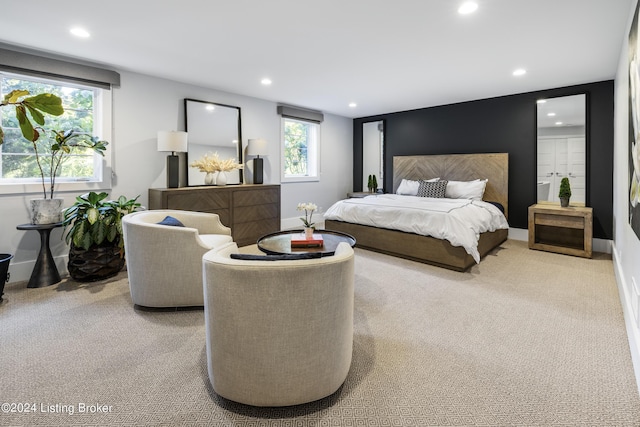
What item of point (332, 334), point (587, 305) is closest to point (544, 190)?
point (587, 305)

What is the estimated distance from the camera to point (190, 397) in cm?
166

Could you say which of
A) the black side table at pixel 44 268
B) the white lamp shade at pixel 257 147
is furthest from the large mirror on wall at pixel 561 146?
the black side table at pixel 44 268

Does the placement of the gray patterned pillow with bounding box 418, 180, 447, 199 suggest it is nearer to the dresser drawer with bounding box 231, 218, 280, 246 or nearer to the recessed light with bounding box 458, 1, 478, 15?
the dresser drawer with bounding box 231, 218, 280, 246

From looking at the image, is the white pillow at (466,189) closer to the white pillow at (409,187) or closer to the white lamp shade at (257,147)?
the white pillow at (409,187)

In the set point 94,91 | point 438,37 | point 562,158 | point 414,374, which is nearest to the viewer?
point 414,374

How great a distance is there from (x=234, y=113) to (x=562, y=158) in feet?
16.5

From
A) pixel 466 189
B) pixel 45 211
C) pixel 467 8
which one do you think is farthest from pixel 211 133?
pixel 466 189

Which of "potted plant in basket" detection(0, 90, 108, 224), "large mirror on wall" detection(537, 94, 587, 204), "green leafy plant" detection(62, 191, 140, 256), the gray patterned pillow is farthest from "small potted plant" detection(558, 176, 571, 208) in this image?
"potted plant in basket" detection(0, 90, 108, 224)

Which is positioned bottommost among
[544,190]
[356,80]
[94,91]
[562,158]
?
[544,190]

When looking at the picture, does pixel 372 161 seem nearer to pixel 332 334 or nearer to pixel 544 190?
pixel 544 190

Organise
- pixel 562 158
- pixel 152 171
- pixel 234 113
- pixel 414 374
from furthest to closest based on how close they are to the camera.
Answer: pixel 234 113, pixel 562 158, pixel 152 171, pixel 414 374

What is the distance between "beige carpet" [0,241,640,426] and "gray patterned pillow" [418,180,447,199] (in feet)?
7.77

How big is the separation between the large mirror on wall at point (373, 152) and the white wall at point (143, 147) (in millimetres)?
1416

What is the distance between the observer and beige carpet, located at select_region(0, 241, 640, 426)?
5.07 feet
